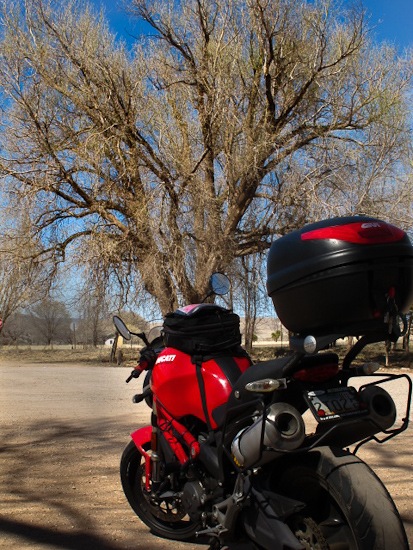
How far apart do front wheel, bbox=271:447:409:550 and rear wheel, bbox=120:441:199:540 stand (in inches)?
40.0

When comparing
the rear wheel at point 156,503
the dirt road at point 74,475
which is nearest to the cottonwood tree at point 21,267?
the dirt road at point 74,475

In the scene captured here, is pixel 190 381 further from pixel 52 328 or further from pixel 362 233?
pixel 52 328

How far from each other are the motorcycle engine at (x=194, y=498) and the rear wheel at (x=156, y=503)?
0.88 ft

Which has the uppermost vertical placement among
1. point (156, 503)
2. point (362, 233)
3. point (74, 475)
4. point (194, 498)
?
point (362, 233)

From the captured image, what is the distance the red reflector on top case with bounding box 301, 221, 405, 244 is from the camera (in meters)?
2.52

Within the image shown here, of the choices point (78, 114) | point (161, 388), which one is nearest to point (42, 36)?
point (78, 114)

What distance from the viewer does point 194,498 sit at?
3.09 meters

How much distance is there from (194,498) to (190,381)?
61 centimetres

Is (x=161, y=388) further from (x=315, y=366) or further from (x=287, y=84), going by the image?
(x=287, y=84)

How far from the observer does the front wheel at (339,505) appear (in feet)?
7.57

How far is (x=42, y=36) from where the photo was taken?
17.9 metres

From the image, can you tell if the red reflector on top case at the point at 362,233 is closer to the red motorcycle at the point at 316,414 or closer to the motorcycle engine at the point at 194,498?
the red motorcycle at the point at 316,414

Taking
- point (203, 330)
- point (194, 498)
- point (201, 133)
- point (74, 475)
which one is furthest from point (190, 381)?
point (201, 133)

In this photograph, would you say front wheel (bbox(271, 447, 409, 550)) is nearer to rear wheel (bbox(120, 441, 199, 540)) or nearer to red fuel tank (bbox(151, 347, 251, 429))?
red fuel tank (bbox(151, 347, 251, 429))
